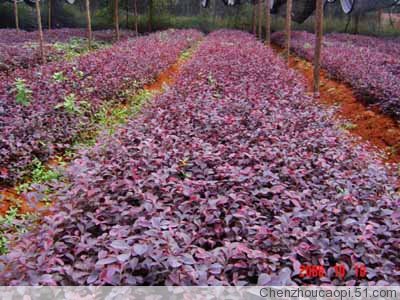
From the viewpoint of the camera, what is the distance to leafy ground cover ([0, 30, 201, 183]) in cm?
488

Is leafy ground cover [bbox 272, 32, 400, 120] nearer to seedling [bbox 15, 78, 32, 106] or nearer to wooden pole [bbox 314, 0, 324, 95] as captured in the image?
wooden pole [bbox 314, 0, 324, 95]

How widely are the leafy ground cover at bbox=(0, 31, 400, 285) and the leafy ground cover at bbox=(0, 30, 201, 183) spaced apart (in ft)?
4.30

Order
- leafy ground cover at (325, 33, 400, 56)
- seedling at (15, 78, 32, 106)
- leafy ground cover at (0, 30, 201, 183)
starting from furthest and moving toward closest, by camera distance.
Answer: leafy ground cover at (325, 33, 400, 56) < seedling at (15, 78, 32, 106) < leafy ground cover at (0, 30, 201, 183)

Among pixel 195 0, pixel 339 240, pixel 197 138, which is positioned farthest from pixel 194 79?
pixel 195 0

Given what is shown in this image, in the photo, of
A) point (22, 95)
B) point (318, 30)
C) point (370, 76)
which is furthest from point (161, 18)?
point (22, 95)

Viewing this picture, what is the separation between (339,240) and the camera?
7.77 ft

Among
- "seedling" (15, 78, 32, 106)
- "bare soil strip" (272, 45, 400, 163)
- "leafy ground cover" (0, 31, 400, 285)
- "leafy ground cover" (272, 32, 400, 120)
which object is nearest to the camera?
"leafy ground cover" (0, 31, 400, 285)

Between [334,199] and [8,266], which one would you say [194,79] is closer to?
[334,199]

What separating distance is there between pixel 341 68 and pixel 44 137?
796 centimetres

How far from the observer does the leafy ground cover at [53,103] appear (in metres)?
4.88

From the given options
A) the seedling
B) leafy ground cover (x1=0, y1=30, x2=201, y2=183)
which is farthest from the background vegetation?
the seedling

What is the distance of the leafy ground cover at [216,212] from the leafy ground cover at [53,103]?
1312mm
